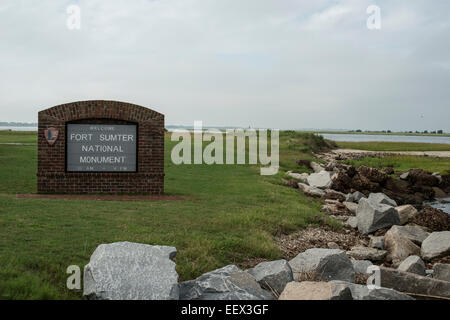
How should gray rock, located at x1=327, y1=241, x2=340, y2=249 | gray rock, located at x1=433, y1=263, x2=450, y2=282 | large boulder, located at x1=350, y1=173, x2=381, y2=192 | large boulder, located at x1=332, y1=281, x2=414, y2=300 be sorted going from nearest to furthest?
1. large boulder, located at x1=332, y1=281, x2=414, y2=300
2. gray rock, located at x1=433, y1=263, x2=450, y2=282
3. gray rock, located at x1=327, y1=241, x2=340, y2=249
4. large boulder, located at x1=350, y1=173, x2=381, y2=192

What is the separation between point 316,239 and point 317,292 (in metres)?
6.08

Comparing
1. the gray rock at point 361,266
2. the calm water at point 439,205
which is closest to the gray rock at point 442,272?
the gray rock at point 361,266

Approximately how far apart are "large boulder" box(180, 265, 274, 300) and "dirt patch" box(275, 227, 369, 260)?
3.54 meters

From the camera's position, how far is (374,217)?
44.8 ft

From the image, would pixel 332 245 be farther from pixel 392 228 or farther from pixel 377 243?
pixel 392 228

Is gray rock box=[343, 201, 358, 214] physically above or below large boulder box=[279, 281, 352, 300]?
below

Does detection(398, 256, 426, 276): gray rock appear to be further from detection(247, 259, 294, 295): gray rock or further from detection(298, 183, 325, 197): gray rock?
detection(298, 183, 325, 197): gray rock

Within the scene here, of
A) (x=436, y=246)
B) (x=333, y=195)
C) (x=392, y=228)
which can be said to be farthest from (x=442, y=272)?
(x=333, y=195)

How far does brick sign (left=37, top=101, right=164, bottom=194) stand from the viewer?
1567 cm

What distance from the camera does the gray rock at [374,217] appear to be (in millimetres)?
13617

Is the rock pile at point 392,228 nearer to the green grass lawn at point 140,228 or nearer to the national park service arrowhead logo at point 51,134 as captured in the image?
the green grass lawn at point 140,228

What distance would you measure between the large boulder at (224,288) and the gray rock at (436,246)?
6.21 meters

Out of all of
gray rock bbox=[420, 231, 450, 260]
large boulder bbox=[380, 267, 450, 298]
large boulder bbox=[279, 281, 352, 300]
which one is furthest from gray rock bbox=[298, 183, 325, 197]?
large boulder bbox=[279, 281, 352, 300]
